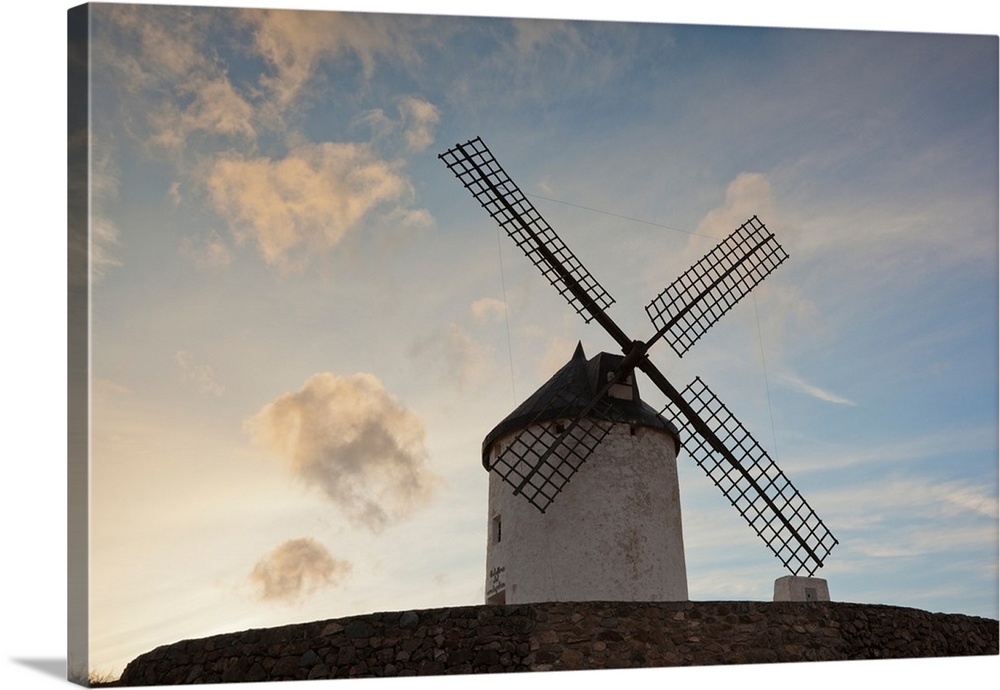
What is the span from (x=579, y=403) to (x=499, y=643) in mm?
3957

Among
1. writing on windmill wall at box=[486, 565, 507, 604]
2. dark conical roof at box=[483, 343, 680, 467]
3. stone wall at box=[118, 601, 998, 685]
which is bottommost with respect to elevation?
stone wall at box=[118, 601, 998, 685]

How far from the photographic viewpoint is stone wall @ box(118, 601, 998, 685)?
1024 centimetres

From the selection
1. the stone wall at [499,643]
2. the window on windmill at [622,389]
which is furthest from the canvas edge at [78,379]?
the window on windmill at [622,389]

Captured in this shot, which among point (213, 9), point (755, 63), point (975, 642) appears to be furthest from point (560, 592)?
point (213, 9)

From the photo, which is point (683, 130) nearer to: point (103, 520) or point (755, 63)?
point (755, 63)

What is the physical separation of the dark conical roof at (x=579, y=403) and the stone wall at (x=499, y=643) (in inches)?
121

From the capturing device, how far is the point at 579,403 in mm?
13703

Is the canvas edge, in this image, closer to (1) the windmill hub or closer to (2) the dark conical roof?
(1) the windmill hub

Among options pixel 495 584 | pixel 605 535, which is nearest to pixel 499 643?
pixel 605 535

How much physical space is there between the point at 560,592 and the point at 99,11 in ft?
24.4

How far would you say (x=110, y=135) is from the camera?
33.4 ft

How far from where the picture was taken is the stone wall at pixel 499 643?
33.6 feet

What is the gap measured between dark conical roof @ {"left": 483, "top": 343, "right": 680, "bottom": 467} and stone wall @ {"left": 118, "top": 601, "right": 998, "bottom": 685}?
307cm

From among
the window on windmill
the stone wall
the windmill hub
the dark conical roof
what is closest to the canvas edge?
the stone wall
